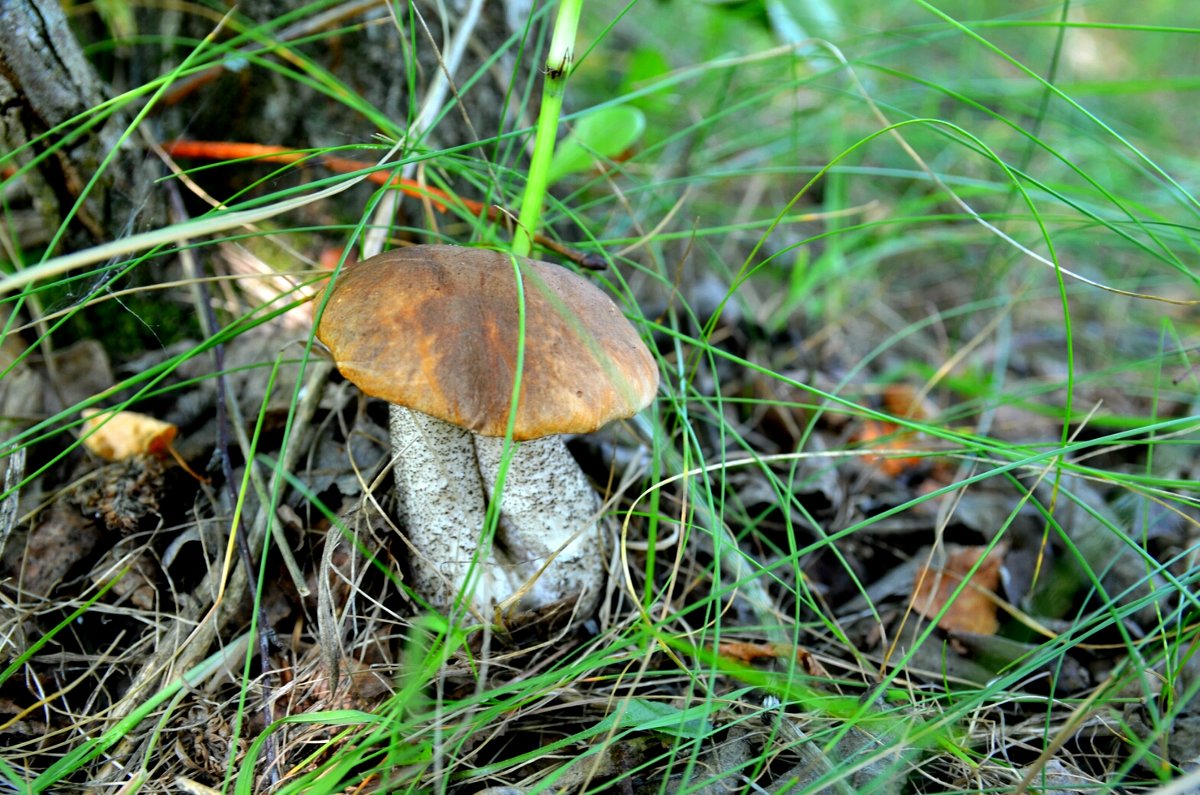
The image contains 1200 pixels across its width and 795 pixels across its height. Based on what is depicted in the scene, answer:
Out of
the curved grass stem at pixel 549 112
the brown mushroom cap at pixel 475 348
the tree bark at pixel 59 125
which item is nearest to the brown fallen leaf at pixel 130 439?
the tree bark at pixel 59 125

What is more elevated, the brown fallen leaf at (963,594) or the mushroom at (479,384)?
the mushroom at (479,384)

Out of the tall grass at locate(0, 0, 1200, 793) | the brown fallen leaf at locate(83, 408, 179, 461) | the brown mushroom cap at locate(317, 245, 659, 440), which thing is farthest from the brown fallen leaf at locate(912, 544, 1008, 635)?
the brown fallen leaf at locate(83, 408, 179, 461)

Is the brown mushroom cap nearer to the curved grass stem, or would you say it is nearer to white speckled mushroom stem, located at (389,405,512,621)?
the curved grass stem

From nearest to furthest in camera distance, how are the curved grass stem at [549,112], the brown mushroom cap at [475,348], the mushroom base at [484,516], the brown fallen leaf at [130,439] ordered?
the brown mushroom cap at [475,348] < the curved grass stem at [549,112] < the mushroom base at [484,516] < the brown fallen leaf at [130,439]

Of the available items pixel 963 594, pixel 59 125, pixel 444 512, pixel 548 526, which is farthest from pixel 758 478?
pixel 59 125

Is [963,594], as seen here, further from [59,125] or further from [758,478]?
[59,125]

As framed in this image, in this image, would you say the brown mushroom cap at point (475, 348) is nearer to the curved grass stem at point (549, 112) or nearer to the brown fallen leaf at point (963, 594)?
the curved grass stem at point (549, 112)
